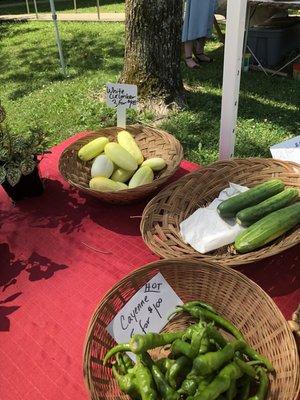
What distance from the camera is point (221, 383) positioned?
684 millimetres

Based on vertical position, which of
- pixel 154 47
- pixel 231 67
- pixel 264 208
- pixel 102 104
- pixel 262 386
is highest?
pixel 231 67

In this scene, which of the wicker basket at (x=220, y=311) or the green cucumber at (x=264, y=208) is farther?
the green cucumber at (x=264, y=208)

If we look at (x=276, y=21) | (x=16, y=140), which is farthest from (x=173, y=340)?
Answer: (x=276, y=21)

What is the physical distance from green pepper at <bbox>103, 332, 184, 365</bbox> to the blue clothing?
150 inches

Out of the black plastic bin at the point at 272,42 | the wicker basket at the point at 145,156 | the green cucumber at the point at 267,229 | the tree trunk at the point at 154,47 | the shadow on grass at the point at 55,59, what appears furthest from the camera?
the shadow on grass at the point at 55,59

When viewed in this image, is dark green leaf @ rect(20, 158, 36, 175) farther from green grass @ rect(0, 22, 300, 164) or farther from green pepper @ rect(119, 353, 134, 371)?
green grass @ rect(0, 22, 300, 164)

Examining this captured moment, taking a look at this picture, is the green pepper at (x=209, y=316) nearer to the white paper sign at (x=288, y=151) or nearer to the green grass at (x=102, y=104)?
the white paper sign at (x=288, y=151)

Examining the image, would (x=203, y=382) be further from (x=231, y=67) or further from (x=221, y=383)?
(x=231, y=67)

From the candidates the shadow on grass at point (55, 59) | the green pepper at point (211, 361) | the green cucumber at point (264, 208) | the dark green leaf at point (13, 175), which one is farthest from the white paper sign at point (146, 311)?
the shadow on grass at point (55, 59)

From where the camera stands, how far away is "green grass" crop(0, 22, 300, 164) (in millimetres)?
2836

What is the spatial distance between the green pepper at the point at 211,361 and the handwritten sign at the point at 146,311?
21 cm

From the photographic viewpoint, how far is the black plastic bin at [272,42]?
4059 mm

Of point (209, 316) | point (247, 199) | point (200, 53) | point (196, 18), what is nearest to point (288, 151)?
point (247, 199)

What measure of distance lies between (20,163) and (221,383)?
0.95 m
